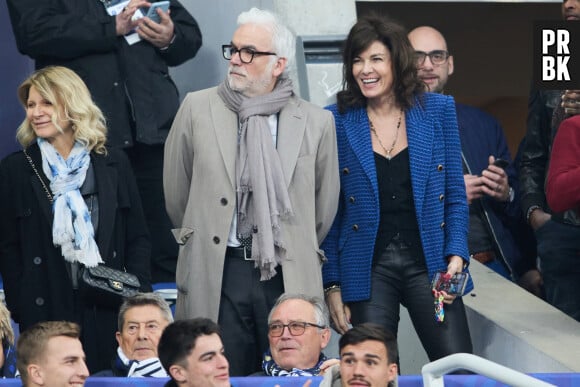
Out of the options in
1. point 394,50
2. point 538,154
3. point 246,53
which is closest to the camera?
point 246,53

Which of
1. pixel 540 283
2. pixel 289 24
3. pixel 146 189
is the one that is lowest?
pixel 540 283

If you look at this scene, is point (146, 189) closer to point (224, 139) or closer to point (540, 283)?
point (224, 139)

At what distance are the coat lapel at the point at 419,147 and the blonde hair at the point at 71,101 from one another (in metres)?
1.53

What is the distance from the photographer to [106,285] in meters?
8.25

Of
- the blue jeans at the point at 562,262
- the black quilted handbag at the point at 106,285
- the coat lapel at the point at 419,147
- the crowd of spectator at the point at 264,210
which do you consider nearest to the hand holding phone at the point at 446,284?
the crowd of spectator at the point at 264,210

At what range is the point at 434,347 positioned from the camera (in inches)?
323

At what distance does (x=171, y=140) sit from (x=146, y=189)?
4.97 feet

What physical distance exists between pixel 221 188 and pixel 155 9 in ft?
5.93

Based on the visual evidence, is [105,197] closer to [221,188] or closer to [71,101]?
[71,101]

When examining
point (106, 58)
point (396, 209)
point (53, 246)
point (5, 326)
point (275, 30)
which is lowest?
point (5, 326)

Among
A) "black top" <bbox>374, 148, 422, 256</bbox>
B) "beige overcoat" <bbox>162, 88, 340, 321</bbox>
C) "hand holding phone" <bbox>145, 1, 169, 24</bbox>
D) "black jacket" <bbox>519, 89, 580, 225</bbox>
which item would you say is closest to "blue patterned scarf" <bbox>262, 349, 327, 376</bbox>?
"beige overcoat" <bbox>162, 88, 340, 321</bbox>

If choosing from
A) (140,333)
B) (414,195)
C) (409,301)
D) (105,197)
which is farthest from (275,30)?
(140,333)

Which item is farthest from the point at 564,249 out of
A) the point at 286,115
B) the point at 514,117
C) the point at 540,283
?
the point at 514,117

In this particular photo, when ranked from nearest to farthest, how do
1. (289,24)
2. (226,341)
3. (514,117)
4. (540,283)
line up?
(226,341)
(540,283)
(289,24)
(514,117)
